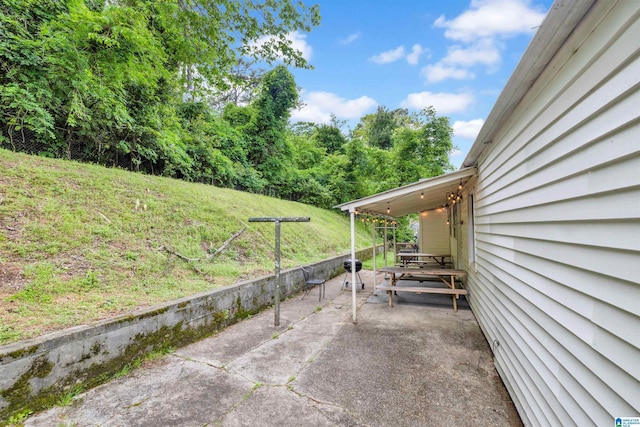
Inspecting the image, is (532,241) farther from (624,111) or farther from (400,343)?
(400,343)

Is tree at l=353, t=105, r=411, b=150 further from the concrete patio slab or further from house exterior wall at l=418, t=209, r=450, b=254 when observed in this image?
the concrete patio slab

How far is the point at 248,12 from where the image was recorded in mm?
4945

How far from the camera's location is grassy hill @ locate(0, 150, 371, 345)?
3.09 metres

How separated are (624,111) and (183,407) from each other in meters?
3.66

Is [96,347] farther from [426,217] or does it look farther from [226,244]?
[426,217]

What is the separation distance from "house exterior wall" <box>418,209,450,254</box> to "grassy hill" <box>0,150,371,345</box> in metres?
6.33

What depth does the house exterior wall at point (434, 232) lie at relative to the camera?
10859mm

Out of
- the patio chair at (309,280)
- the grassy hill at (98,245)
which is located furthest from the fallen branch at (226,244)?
the patio chair at (309,280)

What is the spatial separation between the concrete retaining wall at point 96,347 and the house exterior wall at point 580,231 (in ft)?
12.8

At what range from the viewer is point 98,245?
4324mm

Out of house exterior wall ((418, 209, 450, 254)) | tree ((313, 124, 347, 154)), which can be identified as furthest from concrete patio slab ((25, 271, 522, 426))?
tree ((313, 124, 347, 154))

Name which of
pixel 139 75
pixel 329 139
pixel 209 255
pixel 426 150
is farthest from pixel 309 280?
pixel 329 139

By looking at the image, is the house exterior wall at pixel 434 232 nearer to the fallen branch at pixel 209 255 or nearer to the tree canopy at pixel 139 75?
the tree canopy at pixel 139 75

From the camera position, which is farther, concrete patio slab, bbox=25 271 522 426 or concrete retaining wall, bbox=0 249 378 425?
concrete patio slab, bbox=25 271 522 426
